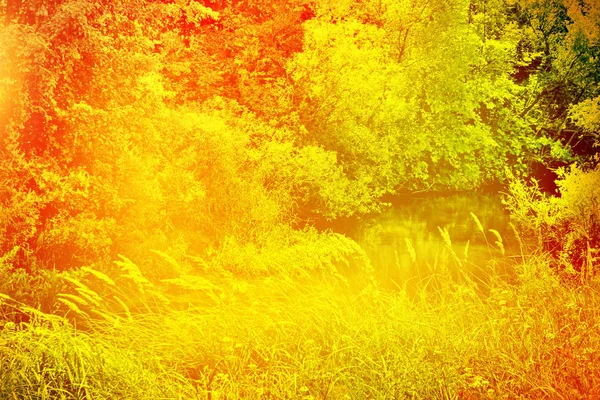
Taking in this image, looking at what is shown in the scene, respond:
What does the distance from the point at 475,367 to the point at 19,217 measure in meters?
7.83

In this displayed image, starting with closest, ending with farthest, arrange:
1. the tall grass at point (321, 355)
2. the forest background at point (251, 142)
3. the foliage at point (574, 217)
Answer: the tall grass at point (321, 355) < the forest background at point (251, 142) < the foliage at point (574, 217)

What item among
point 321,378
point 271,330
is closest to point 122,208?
point 271,330

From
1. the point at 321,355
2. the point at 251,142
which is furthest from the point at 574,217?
the point at 321,355

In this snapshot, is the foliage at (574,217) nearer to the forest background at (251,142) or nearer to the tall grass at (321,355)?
the forest background at (251,142)

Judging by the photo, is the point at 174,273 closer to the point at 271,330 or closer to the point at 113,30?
the point at 113,30

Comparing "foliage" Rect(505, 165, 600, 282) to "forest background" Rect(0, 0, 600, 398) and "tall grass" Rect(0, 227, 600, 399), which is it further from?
"tall grass" Rect(0, 227, 600, 399)

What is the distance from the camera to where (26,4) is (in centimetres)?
1086

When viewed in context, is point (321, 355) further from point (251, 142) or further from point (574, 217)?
point (251, 142)

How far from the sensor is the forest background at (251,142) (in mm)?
10180

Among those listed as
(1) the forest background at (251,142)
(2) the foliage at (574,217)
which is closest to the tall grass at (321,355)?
(1) the forest background at (251,142)

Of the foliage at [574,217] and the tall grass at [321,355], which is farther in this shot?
the foliage at [574,217]

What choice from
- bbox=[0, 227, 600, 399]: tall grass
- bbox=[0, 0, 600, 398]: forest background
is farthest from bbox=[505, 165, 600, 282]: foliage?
bbox=[0, 227, 600, 399]: tall grass

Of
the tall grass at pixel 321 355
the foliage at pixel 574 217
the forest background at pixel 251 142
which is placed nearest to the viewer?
the tall grass at pixel 321 355

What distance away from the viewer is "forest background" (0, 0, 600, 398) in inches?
401
